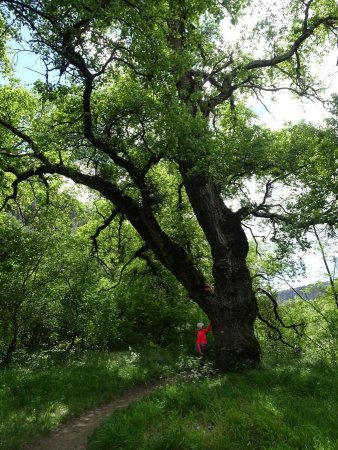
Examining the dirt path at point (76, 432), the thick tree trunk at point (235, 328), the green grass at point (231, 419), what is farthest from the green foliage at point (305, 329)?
the dirt path at point (76, 432)

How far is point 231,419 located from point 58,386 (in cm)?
553

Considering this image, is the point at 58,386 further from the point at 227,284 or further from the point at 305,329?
the point at 305,329

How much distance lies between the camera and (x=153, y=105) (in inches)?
372

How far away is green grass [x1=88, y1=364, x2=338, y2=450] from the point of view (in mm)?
5223

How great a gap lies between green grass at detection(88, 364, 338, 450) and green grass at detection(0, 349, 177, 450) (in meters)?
1.69

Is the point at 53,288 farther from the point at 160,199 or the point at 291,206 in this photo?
the point at 291,206

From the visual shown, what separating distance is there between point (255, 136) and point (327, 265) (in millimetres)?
14623

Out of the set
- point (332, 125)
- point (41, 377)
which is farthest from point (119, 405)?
point (332, 125)

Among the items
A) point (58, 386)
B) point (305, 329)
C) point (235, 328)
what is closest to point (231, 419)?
point (235, 328)

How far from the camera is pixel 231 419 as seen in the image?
231 inches

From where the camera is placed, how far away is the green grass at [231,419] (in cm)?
522

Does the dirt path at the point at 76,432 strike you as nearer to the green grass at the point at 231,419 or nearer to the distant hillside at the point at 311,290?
the green grass at the point at 231,419

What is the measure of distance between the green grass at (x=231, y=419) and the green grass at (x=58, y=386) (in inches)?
66.5

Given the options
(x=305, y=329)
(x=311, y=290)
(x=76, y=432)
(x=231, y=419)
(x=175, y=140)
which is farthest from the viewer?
(x=305, y=329)
